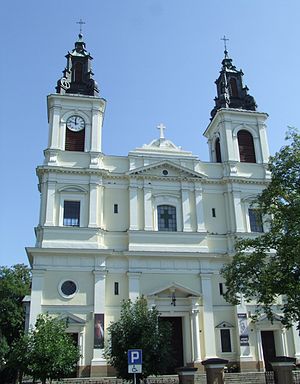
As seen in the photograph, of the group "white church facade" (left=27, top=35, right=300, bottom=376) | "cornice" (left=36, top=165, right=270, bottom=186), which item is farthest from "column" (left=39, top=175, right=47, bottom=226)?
"cornice" (left=36, top=165, right=270, bottom=186)

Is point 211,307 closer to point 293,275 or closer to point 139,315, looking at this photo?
point 139,315

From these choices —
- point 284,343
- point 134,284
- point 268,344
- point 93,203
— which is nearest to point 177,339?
point 134,284

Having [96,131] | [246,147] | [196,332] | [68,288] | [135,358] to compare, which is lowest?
[135,358]

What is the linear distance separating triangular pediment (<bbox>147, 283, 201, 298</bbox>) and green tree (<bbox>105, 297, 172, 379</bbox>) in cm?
706

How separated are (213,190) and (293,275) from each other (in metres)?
15.1

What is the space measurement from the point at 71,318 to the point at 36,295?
2454 mm

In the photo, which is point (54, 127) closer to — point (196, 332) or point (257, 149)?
point (257, 149)

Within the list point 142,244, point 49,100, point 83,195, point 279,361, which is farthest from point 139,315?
point 49,100

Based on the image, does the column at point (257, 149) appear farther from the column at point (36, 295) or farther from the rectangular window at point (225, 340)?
the column at point (36, 295)

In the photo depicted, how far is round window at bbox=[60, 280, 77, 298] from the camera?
27703mm

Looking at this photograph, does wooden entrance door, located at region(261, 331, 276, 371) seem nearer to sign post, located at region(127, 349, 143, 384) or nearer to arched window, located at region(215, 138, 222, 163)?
arched window, located at region(215, 138, 222, 163)

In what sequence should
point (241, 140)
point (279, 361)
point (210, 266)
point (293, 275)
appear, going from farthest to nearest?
point (241, 140) < point (210, 266) < point (293, 275) < point (279, 361)

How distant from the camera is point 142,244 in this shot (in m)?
29.9

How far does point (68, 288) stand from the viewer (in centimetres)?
2791
